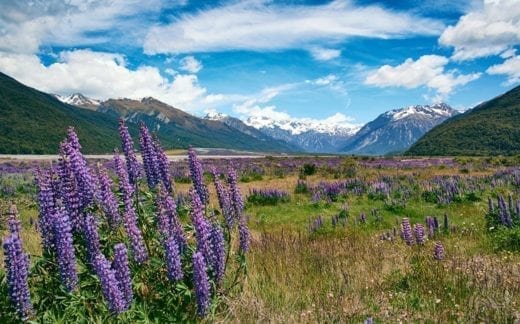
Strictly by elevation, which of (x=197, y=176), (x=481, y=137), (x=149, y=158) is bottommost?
(x=197, y=176)

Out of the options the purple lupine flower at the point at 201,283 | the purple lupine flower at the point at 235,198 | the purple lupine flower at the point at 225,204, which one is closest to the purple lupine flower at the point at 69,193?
the purple lupine flower at the point at 201,283

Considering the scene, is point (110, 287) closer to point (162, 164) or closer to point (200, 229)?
point (200, 229)

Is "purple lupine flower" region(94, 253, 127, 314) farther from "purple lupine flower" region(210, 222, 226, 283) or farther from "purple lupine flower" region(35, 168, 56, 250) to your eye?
"purple lupine flower" region(210, 222, 226, 283)

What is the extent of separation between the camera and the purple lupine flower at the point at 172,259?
4594 mm

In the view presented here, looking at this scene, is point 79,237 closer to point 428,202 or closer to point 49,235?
point 49,235

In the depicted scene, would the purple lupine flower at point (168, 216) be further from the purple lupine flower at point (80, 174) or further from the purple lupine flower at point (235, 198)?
the purple lupine flower at point (235, 198)

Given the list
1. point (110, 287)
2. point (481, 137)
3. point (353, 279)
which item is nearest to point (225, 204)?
point (110, 287)

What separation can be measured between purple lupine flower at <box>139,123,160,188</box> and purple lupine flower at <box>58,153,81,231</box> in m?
1.04

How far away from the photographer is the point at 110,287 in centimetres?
415

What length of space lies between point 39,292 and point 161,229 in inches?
61.4

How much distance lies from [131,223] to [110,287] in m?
0.72

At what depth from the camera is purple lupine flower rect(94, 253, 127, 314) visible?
13.6ft

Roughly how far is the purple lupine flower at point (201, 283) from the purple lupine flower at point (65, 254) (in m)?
1.16

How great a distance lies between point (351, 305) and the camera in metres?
5.73
